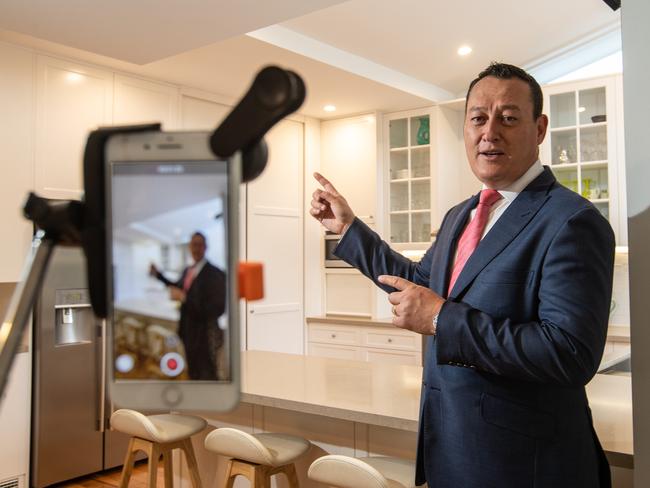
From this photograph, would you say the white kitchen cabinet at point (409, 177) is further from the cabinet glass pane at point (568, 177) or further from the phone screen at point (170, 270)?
the phone screen at point (170, 270)

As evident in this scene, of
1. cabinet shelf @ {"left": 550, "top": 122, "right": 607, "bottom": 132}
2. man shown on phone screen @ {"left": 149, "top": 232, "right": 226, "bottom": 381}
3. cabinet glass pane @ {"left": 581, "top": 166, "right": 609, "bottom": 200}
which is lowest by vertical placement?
man shown on phone screen @ {"left": 149, "top": 232, "right": 226, "bottom": 381}

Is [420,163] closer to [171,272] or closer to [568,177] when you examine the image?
[568,177]

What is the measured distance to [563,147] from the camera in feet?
15.1

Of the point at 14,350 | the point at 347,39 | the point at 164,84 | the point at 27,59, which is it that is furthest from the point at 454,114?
A: the point at 14,350

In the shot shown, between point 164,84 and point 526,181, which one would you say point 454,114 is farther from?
point 526,181

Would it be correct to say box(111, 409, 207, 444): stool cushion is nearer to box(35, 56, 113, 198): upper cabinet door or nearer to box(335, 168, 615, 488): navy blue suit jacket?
box(335, 168, 615, 488): navy blue suit jacket

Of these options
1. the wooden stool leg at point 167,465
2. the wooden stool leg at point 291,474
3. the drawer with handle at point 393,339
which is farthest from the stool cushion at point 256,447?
the drawer with handle at point 393,339

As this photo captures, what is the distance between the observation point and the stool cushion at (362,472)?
1881mm

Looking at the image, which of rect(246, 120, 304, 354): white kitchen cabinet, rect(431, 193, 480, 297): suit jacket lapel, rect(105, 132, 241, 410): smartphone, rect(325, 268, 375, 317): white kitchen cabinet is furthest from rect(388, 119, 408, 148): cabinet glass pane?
rect(105, 132, 241, 410): smartphone

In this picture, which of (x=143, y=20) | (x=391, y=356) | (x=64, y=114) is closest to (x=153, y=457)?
(x=143, y=20)

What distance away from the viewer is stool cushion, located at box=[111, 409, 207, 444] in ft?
8.07

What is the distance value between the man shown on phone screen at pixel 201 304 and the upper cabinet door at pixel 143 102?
3785 mm

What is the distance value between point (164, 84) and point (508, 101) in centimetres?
332

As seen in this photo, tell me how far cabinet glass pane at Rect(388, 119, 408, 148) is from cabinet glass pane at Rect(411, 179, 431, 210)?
374 millimetres
